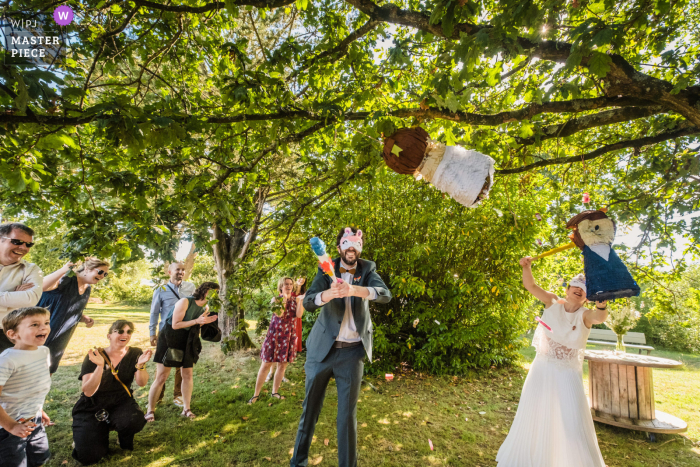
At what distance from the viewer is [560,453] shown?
8.71ft

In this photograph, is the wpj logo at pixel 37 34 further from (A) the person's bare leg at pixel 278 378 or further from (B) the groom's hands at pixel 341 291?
(A) the person's bare leg at pixel 278 378

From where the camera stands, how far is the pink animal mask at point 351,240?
8.68ft

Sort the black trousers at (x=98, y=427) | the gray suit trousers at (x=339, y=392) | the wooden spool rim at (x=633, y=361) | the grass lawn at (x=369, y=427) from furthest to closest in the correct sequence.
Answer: the wooden spool rim at (x=633, y=361), the grass lawn at (x=369, y=427), the black trousers at (x=98, y=427), the gray suit trousers at (x=339, y=392)

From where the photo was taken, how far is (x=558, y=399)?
280 centimetres

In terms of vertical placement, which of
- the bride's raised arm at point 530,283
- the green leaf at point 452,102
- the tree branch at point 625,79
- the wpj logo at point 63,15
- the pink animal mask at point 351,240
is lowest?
the bride's raised arm at point 530,283

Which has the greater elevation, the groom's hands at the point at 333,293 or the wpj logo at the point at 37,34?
the wpj logo at the point at 37,34

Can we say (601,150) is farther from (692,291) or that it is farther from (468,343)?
(468,343)

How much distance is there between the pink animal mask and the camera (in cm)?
265

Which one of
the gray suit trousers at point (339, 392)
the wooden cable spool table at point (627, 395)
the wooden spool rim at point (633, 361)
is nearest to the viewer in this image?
the gray suit trousers at point (339, 392)

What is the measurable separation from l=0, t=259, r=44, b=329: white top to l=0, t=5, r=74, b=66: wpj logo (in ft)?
5.60

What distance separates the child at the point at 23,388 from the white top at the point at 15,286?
0.30m

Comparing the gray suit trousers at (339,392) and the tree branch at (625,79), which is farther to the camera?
the gray suit trousers at (339,392)

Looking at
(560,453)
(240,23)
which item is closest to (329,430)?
(560,453)

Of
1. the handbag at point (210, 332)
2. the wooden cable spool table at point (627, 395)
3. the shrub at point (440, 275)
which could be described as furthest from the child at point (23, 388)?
the wooden cable spool table at point (627, 395)
